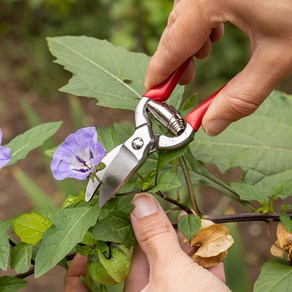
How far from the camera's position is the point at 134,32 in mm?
3535

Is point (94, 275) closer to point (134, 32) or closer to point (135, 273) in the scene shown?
point (135, 273)

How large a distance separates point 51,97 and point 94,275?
9.21 ft

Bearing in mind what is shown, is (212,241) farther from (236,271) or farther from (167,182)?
(236,271)

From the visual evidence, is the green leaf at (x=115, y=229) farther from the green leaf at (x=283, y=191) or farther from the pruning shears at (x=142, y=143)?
the green leaf at (x=283, y=191)

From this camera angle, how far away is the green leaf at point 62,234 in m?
0.86

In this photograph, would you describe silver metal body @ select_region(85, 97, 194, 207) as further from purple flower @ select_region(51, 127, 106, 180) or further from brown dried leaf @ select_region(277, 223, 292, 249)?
brown dried leaf @ select_region(277, 223, 292, 249)

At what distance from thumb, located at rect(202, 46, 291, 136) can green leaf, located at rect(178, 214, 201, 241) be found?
0.53 ft

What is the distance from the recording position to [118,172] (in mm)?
941

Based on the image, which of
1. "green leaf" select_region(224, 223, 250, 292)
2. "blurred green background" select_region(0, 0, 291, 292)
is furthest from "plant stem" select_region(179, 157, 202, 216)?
"blurred green background" select_region(0, 0, 291, 292)

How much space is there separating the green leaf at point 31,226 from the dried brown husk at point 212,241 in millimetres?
241

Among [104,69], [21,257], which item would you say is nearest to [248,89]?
[104,69]

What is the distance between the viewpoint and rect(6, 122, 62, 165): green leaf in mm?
955

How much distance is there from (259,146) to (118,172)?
1.67 ft

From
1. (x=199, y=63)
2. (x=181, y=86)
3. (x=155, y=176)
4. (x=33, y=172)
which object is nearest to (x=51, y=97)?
(x=33, y=172)
